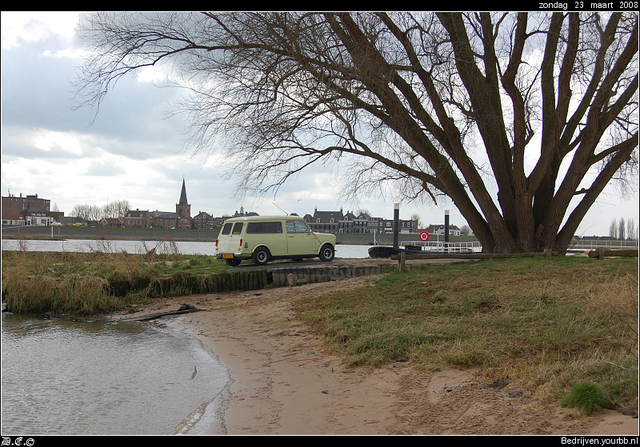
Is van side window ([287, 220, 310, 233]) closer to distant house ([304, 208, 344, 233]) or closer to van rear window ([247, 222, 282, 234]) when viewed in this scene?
van rear window ([247, 222, 282, 234])

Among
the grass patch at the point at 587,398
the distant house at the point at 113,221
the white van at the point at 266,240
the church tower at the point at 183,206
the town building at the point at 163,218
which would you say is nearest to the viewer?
the grass patch at the point at 587,398

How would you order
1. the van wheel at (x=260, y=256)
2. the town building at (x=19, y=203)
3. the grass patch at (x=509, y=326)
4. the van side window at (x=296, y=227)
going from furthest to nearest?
the town building at (x=19, y=203) → the van side window at (x=296, y=227) → the van wheel at (x=260, y=256) → the grass patch at (x=509, y=326)

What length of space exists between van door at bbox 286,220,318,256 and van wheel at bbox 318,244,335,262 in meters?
0.47

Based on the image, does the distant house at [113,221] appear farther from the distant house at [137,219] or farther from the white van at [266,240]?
the white van at [266,240]

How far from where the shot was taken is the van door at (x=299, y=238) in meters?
18.6

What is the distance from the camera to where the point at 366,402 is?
213 inches

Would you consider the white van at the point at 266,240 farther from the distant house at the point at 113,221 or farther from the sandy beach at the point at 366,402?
the distant house at the point at 113,221

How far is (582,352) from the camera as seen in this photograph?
5.62 metres

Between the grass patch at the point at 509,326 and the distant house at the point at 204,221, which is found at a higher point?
the distant house at the point at 204,221

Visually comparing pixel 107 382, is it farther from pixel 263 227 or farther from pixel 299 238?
pixel 299 238

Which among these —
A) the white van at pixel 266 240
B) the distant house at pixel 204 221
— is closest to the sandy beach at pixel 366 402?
the white van at pixel 266 240

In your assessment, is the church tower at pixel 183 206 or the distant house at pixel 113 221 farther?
the church tower at pixel 183 206

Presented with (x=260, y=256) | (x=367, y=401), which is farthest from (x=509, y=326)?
(x=260, y=256)

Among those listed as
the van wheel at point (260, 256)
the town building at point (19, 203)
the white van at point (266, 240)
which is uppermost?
the town building at point (19, 203)
